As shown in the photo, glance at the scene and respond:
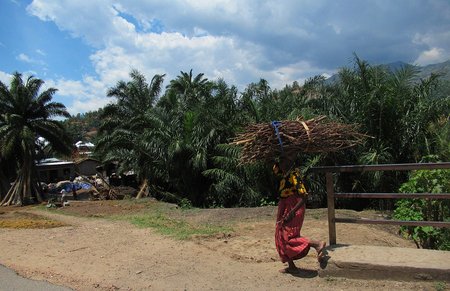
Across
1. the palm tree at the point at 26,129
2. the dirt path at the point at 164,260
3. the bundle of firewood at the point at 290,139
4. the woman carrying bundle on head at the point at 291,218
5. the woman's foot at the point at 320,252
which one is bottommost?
the dirt path at the point at 164,260

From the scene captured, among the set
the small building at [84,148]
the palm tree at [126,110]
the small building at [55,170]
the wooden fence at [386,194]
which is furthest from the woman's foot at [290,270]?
the small building at [84,148]

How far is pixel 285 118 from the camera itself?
49.4ft

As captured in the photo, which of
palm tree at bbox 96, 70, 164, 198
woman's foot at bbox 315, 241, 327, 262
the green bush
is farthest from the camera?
palm tree at bbox 96, 70, 164, 198

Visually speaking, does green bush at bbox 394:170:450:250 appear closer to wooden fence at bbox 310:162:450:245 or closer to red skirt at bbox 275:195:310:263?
wooden fence at bbox 310:162:450:245

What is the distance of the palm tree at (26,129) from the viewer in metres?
24.7

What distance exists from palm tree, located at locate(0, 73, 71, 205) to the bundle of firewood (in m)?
21.9

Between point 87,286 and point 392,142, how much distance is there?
11.0 m

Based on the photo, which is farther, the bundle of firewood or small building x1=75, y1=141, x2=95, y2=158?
small building x1=75, y1=141, x2=95, y2=158

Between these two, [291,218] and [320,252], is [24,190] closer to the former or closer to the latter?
[291,218]

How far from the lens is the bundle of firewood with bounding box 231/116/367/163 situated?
5.54m

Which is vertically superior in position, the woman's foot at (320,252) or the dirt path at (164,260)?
the woman's foot at (320,252)

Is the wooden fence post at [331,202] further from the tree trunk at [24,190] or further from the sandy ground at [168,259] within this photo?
the tree trunk at [24,190]

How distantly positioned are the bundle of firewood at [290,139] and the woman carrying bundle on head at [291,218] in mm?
197

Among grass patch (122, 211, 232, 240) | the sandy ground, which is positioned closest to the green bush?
the sandy ground
